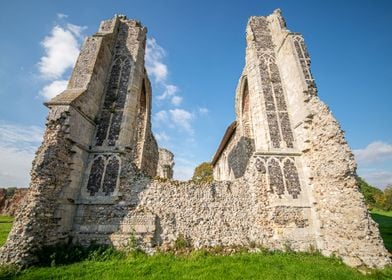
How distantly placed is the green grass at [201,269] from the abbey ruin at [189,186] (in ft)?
1.75

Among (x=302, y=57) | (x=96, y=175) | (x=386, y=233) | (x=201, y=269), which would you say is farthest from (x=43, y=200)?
(x=386, y=233)

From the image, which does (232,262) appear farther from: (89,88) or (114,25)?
(114,25)

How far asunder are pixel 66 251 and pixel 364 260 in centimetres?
903

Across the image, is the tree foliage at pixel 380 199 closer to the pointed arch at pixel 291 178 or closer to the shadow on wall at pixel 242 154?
the shadow on wall at pixel 242 154

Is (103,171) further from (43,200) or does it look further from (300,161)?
(300,161)

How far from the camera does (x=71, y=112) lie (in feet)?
22.6

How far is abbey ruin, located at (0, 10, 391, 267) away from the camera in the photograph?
6.02m

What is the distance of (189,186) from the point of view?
772 cm

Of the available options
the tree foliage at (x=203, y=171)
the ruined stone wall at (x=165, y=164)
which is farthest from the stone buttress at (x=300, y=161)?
the tree foliage at (x=203, y=171)

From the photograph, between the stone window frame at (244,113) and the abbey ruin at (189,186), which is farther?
the stone window frame at (244,113)

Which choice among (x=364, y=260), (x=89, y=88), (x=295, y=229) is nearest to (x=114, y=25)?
(x=89, y=88)

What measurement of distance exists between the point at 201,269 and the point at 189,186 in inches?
119

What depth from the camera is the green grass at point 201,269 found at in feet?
15.7

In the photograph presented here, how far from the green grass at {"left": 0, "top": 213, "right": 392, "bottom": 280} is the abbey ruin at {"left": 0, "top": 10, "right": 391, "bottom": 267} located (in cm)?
53
